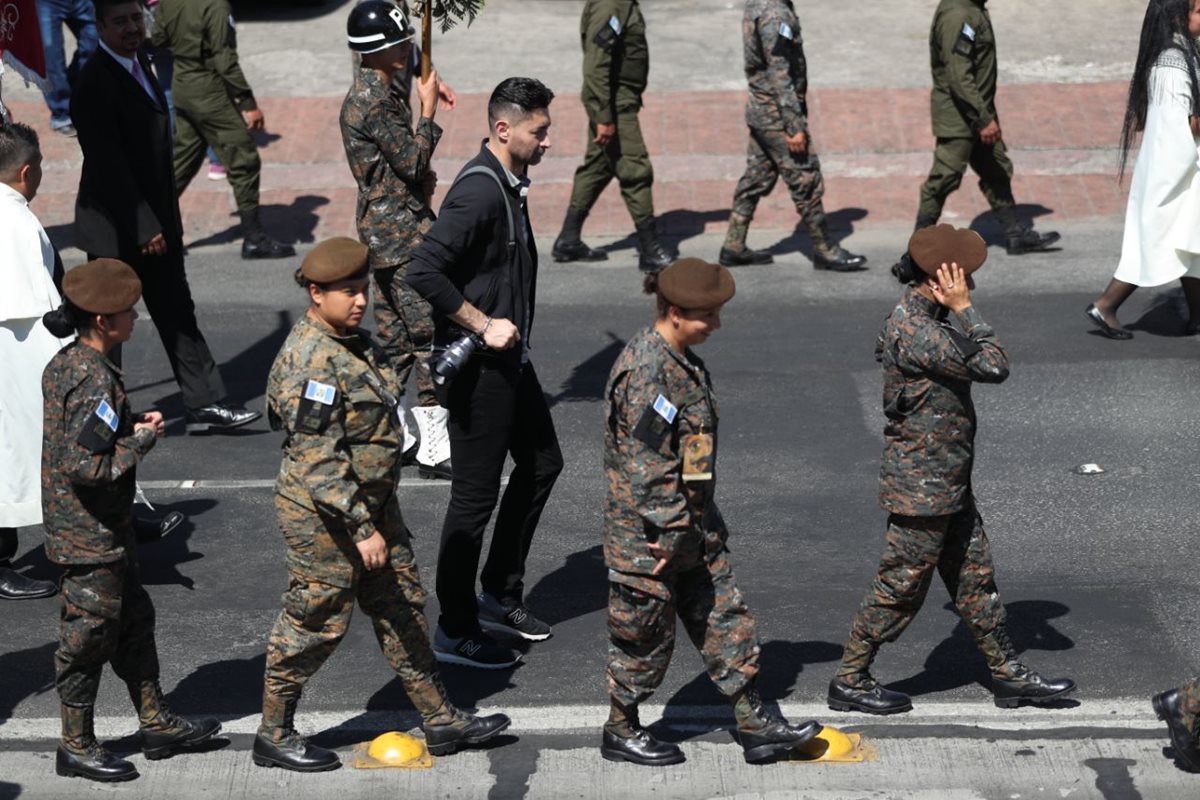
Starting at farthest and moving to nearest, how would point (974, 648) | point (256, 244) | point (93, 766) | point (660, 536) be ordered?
1. point (256, 244)
2. point (974, 648)
3. point (93, 766)
4. point (660, 536)

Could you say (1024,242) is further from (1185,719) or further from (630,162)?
(1185,719)

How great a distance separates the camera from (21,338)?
739 cm

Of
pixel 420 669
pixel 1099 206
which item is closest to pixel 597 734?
pixel 420 669

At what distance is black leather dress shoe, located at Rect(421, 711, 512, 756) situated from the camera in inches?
235

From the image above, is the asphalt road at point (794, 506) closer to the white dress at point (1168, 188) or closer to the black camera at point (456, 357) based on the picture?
the white dress at point (1168, 188)

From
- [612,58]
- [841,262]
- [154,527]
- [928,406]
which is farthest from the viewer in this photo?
[841,262]

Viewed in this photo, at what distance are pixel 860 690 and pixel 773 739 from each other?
52 cm

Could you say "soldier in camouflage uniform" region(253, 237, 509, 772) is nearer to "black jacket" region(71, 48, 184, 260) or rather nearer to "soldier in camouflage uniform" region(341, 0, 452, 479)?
"soldier in camouflage uniform" region(341, 0, 452, 479)

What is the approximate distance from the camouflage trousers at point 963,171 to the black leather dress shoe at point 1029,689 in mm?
5939

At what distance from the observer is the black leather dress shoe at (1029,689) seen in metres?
6.20

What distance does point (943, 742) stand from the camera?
238 inches

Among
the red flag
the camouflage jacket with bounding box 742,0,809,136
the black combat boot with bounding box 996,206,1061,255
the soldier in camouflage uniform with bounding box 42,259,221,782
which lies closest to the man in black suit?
the red flag

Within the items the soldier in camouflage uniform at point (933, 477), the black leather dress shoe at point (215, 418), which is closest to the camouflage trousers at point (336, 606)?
the soldier in camouflage uniform at point (933, 477)

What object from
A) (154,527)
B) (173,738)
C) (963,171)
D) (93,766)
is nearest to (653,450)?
(173,738)
